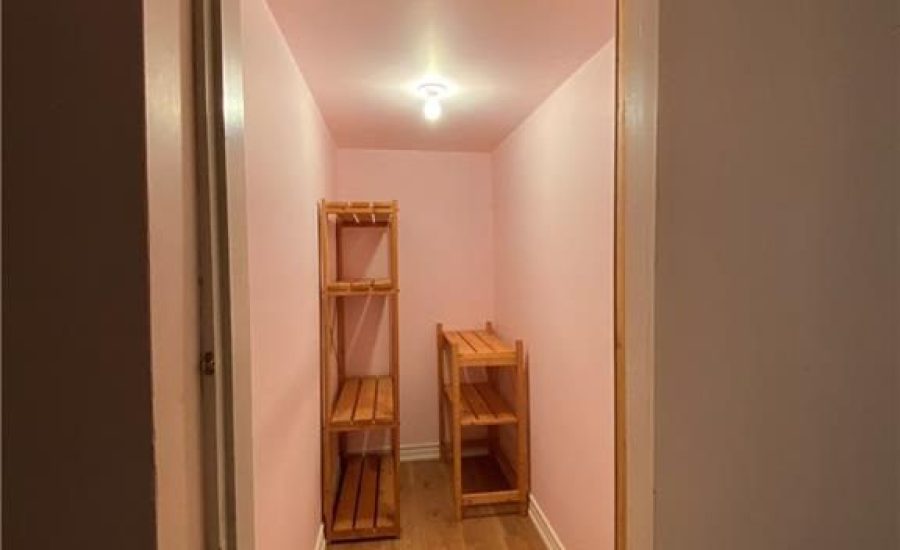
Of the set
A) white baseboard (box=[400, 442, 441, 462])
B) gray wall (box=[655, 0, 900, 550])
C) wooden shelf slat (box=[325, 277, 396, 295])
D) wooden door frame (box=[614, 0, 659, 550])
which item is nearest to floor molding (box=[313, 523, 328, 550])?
white baseboard (box=[400, 442, 441, 462])

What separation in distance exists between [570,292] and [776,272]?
45.4 inches

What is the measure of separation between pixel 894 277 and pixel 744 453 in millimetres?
347

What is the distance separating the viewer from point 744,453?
0.67 m

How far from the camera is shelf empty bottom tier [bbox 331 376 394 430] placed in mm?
2119

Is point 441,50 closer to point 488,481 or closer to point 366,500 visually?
point 366,500

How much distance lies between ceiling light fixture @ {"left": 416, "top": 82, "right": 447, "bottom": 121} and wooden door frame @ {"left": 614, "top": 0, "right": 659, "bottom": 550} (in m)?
1.17

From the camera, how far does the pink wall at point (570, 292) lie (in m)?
1.53

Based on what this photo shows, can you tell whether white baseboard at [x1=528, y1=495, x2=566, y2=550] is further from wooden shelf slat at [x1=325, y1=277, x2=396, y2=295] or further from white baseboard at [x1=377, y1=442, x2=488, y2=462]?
wooden shelf slat at [x1=325, y1=277, x2=396, y2=295]

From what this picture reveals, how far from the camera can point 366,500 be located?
2.39m

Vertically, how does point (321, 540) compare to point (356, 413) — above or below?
below

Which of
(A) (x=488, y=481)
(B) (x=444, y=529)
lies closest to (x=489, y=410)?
(A) (x=488, y=481)

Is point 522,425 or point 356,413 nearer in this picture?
point 356,413

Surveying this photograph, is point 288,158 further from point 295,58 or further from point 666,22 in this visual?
point 666,22

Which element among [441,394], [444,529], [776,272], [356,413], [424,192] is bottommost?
[444,529]
